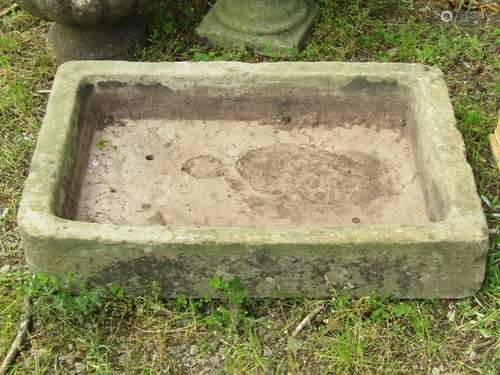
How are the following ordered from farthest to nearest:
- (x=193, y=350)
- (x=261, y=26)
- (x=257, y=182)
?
(x=261, y=26) → (x=257, y=182) → (x=193, y=350)

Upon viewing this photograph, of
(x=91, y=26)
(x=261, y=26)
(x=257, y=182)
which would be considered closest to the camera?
(x=257, y=182)

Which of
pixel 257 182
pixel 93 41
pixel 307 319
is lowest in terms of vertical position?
pixel 307 319

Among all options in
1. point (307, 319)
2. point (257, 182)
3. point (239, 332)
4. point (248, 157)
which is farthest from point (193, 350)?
point (248, 157)

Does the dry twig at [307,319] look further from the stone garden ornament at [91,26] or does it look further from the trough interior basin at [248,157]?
the stone garden ornament at [91,26]

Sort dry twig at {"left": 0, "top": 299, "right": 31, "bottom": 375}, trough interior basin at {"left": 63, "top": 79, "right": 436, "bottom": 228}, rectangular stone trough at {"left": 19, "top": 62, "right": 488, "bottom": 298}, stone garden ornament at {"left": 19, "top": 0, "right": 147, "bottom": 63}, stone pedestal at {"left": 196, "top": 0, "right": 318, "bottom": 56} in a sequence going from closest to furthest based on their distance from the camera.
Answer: rectangular stone trough at {"left": 19, "top": 62, "right": 488, "bottom": 298}, dry twig at {"left": 0, "top": 299, "right": 31, "bottom": 375}, trough interior basin at {"left": 63, "top": 79, "right": 436, "bottom": 228}, stone garden ornament at {"left": 19, "top": 0, "right": 147, "bottom": 63}, stone pedestal at {"left": 196, "top": 0, "right": 318, "bottom": 56}

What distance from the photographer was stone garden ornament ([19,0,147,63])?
137 inches

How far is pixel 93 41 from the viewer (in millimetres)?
3809

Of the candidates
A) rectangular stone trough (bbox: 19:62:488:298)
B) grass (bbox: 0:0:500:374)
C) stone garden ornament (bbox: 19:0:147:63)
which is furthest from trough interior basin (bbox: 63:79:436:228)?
stone garden ornament (bbox: 19:0:147:63)

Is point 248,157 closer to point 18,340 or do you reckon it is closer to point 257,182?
point 257,182

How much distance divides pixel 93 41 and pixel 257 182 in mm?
1386

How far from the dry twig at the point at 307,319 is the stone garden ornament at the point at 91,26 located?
6.17 feet

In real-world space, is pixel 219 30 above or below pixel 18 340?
above

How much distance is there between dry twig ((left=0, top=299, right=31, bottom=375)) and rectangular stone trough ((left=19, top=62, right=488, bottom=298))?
9.9 inches

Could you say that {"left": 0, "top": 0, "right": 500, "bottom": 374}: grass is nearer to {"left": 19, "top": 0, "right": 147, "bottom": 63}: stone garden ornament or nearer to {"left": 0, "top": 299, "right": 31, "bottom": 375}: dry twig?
{"left": 0, "top": 299, "right": 31, "bottom": 375}: dry twig
